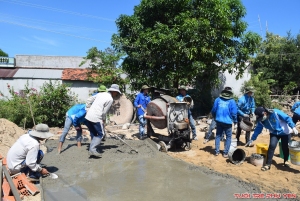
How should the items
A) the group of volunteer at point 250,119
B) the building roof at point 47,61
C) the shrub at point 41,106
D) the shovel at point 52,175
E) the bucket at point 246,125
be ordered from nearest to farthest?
the shovel at point 52,175, the group of volunteer at point 250,119, the bucket at point 246,125, the shrub at point 41,106, the building roof at point 47,61

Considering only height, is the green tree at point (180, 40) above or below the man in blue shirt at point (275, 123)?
above

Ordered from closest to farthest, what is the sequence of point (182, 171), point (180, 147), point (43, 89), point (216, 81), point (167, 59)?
point (182, 171) → point (180, 147) → point (43, 89) → point (167, 59) → point (216, 81)

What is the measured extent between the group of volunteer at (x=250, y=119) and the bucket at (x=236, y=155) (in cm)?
29

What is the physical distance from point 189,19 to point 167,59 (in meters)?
1.81

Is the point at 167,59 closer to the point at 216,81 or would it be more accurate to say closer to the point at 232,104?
the point at 216,81

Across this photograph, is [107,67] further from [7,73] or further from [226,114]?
[7,73]

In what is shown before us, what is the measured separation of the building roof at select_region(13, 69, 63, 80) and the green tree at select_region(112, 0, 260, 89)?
688cm

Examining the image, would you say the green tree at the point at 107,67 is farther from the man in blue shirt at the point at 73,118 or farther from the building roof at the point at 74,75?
the man in blue shirt at the point at 73,118

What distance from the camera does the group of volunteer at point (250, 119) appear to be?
216 inches

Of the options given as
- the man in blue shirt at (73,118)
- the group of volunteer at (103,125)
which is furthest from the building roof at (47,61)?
the group of volunteer at (103,125)

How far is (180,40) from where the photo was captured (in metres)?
11.5

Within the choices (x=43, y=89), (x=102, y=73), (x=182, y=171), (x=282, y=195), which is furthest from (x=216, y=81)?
(x=282, y=195)

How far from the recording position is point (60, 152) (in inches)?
260

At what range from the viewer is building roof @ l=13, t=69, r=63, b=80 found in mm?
17391
